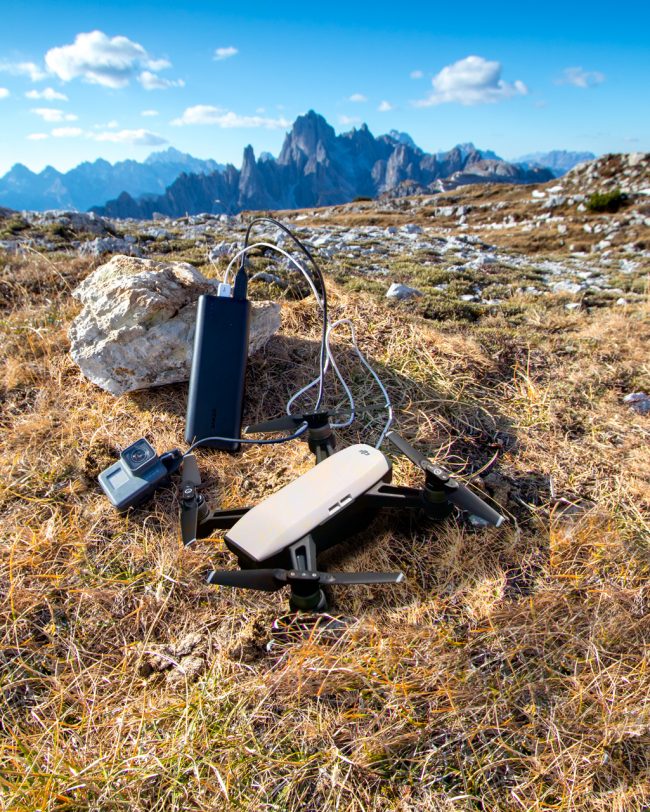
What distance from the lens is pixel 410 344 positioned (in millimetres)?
3607

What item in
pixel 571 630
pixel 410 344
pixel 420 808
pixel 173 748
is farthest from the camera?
pixel 410 344

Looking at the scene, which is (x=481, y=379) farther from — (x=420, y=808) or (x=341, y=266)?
(x=341, y=266)

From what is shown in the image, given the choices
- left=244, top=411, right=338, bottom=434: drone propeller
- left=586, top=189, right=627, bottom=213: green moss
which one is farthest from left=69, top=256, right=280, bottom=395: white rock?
left=586, top=189, right=627, bottom=213: green moss

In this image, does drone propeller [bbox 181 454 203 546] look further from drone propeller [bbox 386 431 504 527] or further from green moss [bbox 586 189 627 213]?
green moss [bbox 586 189 627 213]

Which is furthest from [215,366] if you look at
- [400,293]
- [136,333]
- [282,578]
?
[400,293]

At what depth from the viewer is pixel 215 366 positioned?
2.74 m

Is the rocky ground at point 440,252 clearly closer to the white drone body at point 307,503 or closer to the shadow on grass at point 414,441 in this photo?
the shadow on grass at point 414,441

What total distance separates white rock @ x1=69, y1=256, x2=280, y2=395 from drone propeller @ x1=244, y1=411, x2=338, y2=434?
0.86 metres

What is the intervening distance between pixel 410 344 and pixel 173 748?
289cm

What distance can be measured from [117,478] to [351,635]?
149cm

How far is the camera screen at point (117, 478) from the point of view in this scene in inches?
96.4

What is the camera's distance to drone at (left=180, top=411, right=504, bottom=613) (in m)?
1.73

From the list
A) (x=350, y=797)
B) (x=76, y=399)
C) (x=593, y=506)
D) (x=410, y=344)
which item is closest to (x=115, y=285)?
(x=76, y=399)

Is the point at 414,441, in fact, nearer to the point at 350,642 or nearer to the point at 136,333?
the point at 350,642
